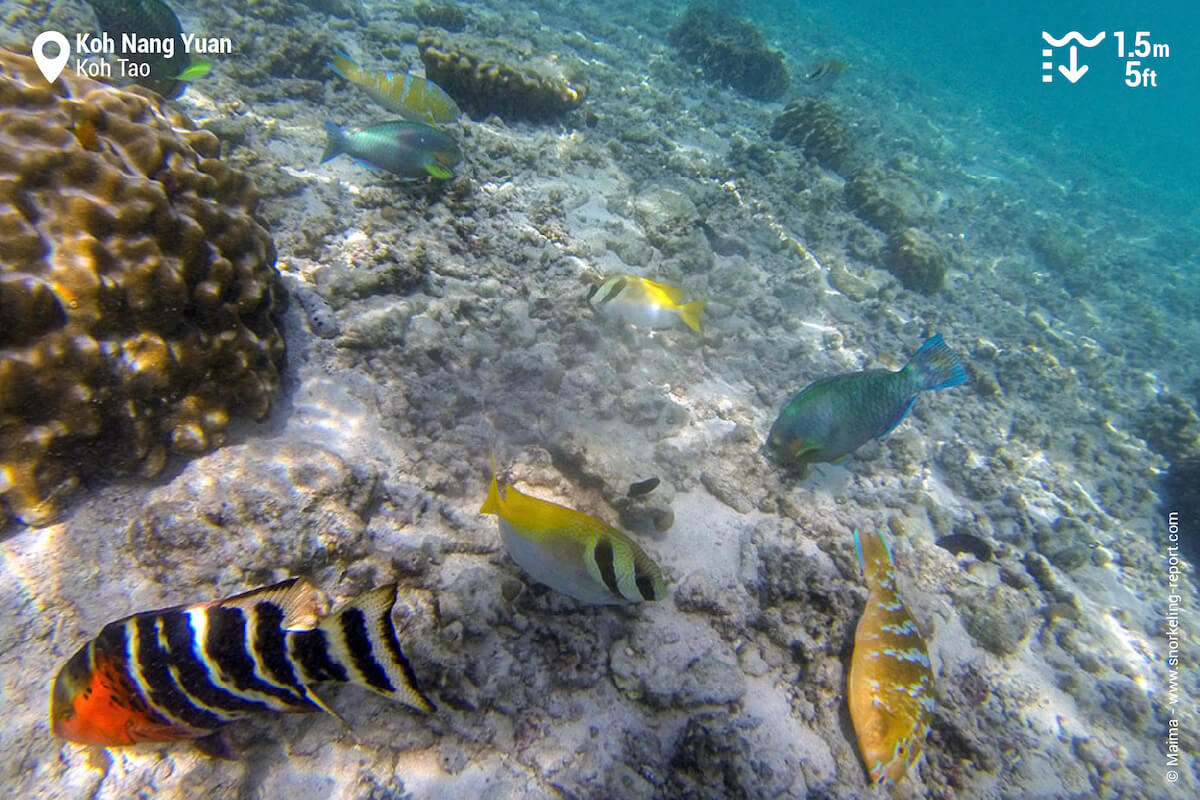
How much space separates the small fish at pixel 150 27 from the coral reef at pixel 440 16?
6.21 metres

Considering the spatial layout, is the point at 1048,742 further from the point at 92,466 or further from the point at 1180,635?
the point at 92,466

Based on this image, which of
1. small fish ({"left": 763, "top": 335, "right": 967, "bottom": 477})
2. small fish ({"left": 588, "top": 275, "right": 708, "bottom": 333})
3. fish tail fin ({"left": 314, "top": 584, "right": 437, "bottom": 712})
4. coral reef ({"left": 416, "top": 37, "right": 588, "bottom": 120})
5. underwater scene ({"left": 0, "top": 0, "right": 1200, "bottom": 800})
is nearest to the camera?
fish tail fin ({"left": 314, "top": 584, "right": 437, "bottom": 712})

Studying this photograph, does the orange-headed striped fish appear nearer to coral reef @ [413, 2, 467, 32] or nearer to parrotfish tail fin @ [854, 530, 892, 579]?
parrotfish tail fin @ [854, 530, 892, 579]

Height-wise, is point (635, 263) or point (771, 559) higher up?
point (635, 263)

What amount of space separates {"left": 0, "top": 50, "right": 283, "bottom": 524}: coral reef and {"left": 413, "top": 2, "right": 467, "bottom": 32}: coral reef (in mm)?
8752

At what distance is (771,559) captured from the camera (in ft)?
11.2

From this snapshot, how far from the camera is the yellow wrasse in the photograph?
2127 millimetres

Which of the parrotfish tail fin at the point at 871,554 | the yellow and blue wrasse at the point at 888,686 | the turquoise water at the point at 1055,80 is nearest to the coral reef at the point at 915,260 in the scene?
the parrotfish tail fin at the point at 871,554

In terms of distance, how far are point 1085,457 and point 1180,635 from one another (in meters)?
2.51

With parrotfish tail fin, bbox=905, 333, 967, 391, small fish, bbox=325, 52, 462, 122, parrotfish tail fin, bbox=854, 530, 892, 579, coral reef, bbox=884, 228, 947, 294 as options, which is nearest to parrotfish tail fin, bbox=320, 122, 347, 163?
small fish, bbox=325, 52, 462, 122

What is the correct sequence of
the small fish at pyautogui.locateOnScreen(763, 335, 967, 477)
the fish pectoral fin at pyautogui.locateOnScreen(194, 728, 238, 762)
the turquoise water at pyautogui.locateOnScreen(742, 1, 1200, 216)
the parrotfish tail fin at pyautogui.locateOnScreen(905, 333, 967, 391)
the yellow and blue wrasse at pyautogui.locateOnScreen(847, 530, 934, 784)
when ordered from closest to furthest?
1. the fish pectoral fin at pyautogui.locateOnScreen(194, 728, 238, 762)
2. the yellow and blue wrasse at pyautogui.locateOnScreen(847, 530, 934, 784)
3. the small fish at pyautogui.locateOnScreen(763, 335, 967, 477)
4. the parrotfish tail fin at pyautogui.locateOnScreen(905, 333, 967, 391)
5. the turquoise water at pyautogui.locateOnScreen(742, 1, 1200, 216)

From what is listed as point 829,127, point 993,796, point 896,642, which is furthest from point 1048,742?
point 829,127

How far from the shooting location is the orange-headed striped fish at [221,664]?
1.55m

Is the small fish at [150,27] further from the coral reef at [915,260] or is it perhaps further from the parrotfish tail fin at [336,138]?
the coral reef at [915,260]
